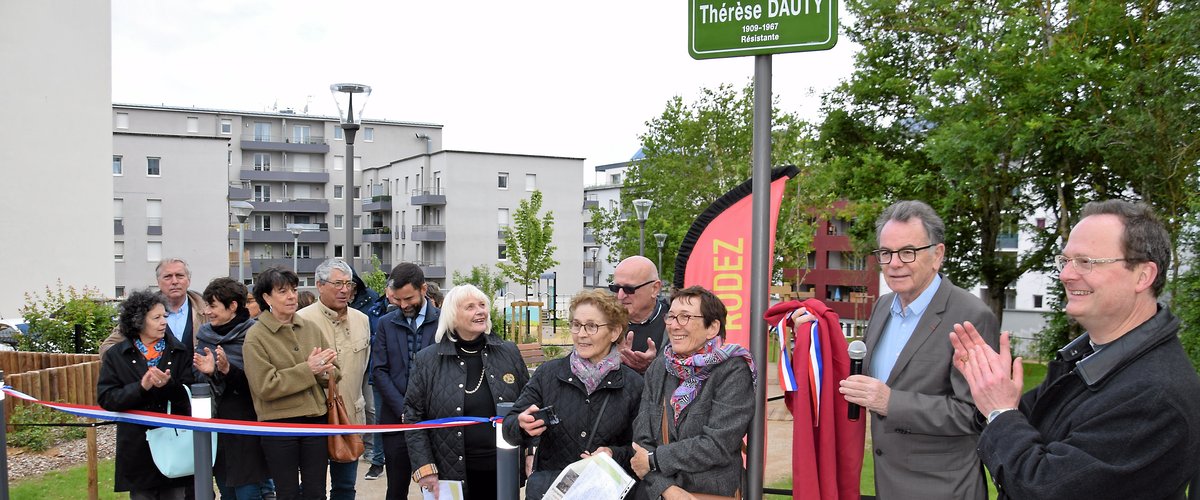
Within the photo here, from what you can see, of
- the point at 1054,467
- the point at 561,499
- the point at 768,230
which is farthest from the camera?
the point at 561,499

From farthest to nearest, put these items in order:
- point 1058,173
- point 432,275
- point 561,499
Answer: point 432,275, point 1058,173, point 561,499

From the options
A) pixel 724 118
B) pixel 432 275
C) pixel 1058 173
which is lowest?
pixel 432 275

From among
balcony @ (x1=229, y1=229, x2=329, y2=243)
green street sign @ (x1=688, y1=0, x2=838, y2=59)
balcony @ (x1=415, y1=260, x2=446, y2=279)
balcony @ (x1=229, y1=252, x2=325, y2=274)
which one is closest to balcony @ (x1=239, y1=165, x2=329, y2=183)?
balcony @ (x1=229, y1=229, x2=329, y2=243)

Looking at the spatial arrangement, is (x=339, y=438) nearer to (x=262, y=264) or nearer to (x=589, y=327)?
(x=589, y=327)

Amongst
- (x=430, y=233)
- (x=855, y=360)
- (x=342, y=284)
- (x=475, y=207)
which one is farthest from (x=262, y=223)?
(x=855, y=360)

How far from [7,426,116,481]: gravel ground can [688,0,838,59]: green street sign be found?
801 centimetres

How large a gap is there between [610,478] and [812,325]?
1.05 metres

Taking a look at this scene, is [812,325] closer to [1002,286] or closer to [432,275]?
[1002,286]

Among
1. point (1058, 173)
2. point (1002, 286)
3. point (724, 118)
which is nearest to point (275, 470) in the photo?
point (1058, 173)

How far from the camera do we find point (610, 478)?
3529mm

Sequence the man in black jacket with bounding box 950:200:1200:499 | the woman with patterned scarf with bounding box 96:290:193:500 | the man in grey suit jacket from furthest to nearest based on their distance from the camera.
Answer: the woman with patterned scarf with bounding box 96:290:193:500 → the man in grey suit jacket → the man in black jacket with bounding box 950:200:1200:499

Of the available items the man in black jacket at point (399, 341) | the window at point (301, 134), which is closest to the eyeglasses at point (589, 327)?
the man in black jacket at point (399, 341)

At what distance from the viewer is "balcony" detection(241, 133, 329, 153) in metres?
71.4

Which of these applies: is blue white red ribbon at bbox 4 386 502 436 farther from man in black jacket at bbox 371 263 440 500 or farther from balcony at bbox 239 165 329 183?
balcony at bbox 239 165 329 183
